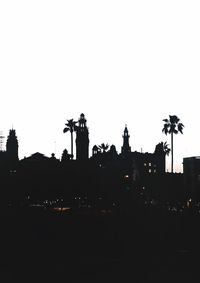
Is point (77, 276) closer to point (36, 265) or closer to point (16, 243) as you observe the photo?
point (36, 265)

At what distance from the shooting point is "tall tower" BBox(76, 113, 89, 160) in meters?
137

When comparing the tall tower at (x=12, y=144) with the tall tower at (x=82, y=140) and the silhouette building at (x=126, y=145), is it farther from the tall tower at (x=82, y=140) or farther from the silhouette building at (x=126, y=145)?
the silhouette building at (x=126, y=145)

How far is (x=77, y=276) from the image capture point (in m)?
18.1

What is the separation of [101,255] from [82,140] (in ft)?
376

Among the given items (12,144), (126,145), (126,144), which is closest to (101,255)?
(12,144)

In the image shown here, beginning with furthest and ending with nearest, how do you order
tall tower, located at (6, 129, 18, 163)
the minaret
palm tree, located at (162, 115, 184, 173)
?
the minaret < tall tower, located at (6, 129, 18, 163) < palm tree, located at (162, 115, 184, 173)

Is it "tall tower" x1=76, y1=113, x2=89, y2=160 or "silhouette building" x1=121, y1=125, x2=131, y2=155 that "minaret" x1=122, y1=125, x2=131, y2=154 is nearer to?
"silhouette building" x1=121, y1=125, x2=131, y2=155

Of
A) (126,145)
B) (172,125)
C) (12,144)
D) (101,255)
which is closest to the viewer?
(101,255)

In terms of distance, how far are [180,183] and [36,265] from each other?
108815mm

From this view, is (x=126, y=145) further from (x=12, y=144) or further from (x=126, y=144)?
(x=12, y=144)

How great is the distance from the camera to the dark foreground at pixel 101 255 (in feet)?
59.4

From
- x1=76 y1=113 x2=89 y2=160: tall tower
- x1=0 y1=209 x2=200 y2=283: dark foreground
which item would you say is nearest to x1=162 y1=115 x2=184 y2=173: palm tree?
x1=76 y1=113 x2=89 y2=160: tall tower

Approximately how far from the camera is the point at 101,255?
78.2ft

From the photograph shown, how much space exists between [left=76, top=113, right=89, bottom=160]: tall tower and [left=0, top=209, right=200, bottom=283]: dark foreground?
326 feet
